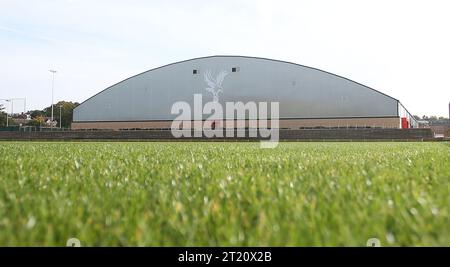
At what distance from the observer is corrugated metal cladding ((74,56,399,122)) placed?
46438 millimetres

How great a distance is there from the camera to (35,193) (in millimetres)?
2244

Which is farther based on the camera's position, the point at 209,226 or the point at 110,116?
the point at 110,116

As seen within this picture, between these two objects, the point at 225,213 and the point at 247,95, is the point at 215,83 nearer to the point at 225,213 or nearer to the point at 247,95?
the point at 247,95

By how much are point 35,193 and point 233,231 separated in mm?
1439

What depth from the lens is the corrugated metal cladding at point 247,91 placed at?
46438 mm

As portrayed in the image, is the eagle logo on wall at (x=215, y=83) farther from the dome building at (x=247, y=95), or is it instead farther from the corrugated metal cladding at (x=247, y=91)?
the corrugated metal cladding at (x=247, y=91)

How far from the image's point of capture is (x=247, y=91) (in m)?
48.7

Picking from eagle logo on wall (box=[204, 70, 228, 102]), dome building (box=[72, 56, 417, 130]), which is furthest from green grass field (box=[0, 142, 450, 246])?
eagle logo on wall (box=[204, 70, 228, 102])

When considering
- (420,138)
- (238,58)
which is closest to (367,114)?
(420,138)

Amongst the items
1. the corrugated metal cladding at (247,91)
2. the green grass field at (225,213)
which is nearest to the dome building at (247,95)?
the corrugated metal cladding at (247,91)

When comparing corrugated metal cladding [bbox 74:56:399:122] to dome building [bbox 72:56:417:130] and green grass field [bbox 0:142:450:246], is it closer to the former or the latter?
dome building [bbox 72:56:417:130]

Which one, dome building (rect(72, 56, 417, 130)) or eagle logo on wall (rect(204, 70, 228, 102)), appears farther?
eagle logo on wall (rect(204, 70, 228, 102))
